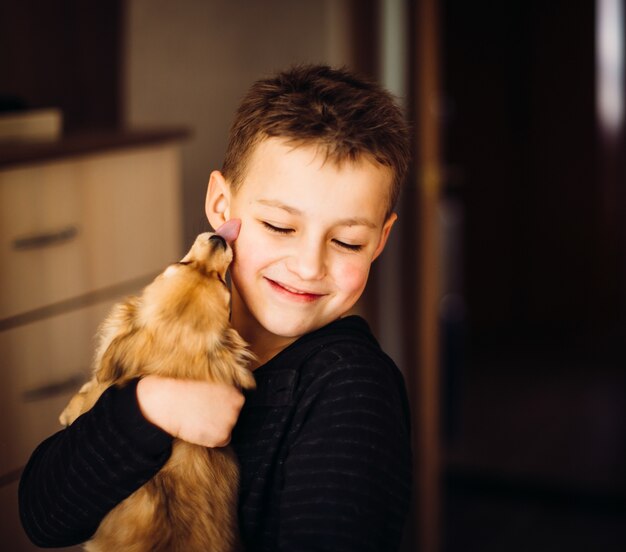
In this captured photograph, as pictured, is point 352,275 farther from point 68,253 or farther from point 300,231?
point 68,253

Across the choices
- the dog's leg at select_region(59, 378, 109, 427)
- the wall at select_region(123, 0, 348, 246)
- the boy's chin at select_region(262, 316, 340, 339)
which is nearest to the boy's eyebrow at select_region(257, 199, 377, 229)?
the boy's chin at select_region(262, 316, 340, 339)

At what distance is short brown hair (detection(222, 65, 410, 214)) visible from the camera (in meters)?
0.74

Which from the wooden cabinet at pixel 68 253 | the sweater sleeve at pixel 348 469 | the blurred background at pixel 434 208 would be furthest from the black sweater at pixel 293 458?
the wooden cabinet at pixel 68 253

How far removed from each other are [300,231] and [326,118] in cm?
10

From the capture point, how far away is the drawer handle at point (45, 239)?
53.7 inches

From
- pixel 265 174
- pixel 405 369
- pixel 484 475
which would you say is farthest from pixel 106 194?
pixel 484 475

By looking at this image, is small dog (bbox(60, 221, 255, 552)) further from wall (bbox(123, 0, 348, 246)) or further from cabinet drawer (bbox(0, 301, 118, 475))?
wall (bbox(123, 0, 348, 246))

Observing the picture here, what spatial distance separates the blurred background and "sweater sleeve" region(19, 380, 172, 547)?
0.82 feet

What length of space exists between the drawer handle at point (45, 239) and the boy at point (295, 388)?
637 millimetres

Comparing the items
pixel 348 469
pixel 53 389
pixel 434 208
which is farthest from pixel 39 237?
pixel 434 208

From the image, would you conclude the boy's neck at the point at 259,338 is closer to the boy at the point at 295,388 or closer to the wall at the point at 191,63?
the boy at the point at 295,388

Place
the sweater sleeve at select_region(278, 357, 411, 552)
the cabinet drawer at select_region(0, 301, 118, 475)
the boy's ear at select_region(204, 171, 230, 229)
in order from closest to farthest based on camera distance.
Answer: the sweater sleeve at select_region(278, 357, 411, 552) < the boy's ear at select_region(204, 171, 230, 229) < the cabinet drawer at select_region(0, 301, 118, 475)

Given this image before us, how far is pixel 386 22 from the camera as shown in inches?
98.8

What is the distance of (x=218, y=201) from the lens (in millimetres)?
830
